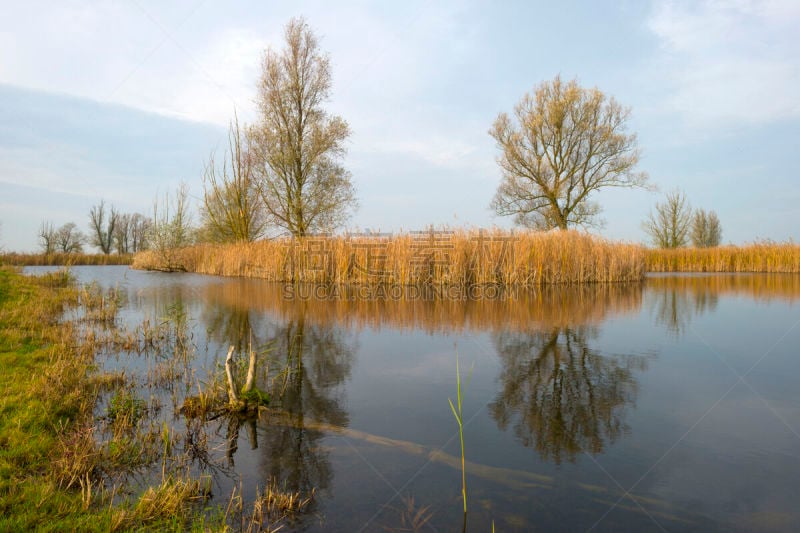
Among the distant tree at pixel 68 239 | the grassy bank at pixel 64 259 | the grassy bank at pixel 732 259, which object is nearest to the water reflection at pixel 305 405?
the grassy bank at pixel 732 259

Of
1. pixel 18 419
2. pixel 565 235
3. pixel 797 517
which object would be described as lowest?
pixel 797 517

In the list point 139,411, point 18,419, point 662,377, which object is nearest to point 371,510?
point 139,411

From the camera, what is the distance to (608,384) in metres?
3.63

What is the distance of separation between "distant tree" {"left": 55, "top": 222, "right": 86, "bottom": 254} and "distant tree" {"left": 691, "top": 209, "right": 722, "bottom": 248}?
178ft

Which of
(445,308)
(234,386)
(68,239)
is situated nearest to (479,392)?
(234,386)

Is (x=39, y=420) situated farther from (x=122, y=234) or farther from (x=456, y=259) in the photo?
(x=122, y=234)

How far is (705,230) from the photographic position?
34906 mm

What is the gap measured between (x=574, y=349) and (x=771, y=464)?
2576 millimetres

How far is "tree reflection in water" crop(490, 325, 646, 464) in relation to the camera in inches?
103

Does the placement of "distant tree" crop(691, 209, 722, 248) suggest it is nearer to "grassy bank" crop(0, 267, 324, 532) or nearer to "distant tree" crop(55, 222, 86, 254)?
"grassy bank" crop(0, 267, 324, 532)

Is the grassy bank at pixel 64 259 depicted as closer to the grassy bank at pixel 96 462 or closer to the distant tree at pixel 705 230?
the grassy bank at pixel 96 462

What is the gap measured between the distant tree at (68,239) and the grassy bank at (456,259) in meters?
35.5

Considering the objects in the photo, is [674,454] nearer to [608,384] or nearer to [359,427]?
[608,384]

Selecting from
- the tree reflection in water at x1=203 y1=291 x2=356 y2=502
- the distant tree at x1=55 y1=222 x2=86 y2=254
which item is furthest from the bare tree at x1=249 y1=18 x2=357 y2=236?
the distant tree at x1=55 y1=222 x2=86 y2=254
